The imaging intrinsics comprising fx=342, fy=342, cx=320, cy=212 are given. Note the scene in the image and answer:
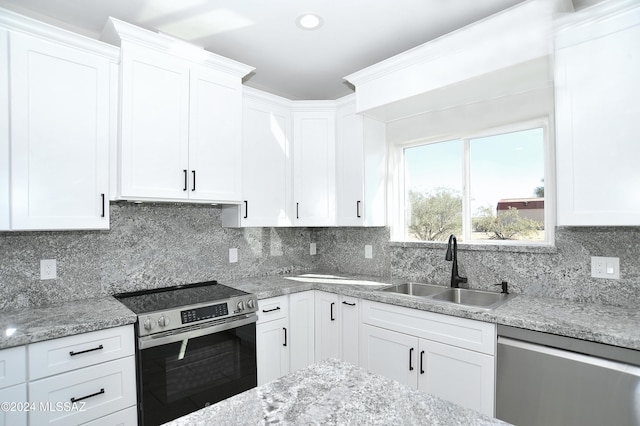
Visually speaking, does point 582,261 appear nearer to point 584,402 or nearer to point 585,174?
point 585,174

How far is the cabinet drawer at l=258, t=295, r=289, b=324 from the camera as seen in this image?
2400mm

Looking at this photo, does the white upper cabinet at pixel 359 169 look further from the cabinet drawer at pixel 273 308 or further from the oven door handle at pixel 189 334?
the oven door handle at pixel 189 334

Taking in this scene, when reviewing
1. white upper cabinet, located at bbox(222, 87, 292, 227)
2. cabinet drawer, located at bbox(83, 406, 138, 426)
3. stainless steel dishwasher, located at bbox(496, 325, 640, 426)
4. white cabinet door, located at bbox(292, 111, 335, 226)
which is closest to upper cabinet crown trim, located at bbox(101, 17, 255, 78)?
white upper cabinet, located at bbox(222, 87, 292, 227)

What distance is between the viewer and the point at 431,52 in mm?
2160

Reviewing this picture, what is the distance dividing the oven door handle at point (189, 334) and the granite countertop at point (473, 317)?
14 centimetres

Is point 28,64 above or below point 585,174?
above

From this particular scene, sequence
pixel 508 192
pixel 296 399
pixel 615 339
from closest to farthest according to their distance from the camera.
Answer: pixel 296 399 < pixel 615 339 < pixel 508 192

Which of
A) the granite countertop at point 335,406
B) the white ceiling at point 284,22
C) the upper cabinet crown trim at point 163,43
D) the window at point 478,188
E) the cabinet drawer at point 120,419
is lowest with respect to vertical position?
the cabinet drawer at point 120,419

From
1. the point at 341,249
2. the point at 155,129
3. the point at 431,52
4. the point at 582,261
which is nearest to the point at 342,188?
the point at 341,249

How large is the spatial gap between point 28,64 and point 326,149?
2.02 m

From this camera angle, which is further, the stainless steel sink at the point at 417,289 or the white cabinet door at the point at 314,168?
the white cabinet door at the point at 314,168

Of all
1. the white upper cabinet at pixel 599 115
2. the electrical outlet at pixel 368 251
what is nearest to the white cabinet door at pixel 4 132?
the electrical outlet at pixel 368 251

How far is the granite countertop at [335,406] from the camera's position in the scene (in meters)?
0.80

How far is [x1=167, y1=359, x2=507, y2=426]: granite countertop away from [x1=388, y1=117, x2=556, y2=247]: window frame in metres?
1.76
